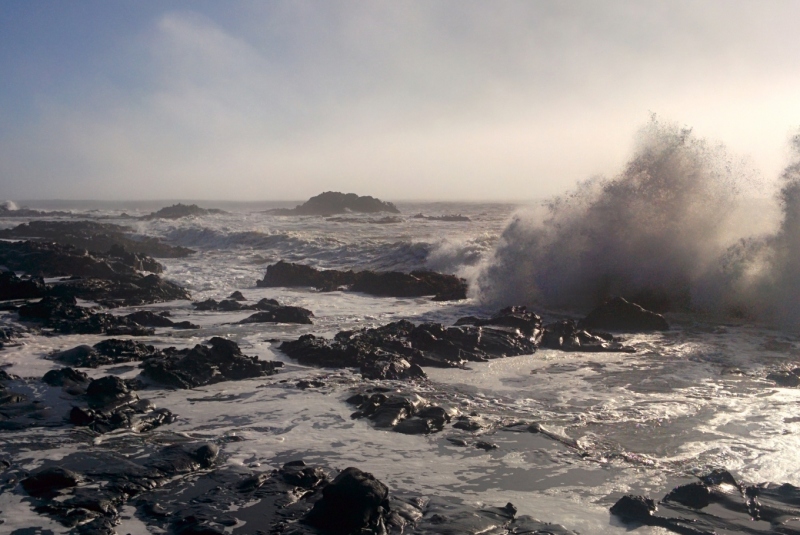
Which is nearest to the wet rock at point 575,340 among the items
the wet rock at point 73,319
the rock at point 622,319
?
the rock at point 622,319

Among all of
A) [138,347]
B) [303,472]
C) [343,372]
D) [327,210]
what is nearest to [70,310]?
[138,347]

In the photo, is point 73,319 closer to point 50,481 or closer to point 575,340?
point 50,481

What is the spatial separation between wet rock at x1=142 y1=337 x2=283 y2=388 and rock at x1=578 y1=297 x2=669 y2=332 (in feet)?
19.6

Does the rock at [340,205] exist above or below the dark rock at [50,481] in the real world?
above

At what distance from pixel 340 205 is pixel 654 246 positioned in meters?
51.9

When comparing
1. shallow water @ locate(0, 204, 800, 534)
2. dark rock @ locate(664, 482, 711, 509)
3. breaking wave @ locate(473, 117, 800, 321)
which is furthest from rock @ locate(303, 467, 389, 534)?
breaking wave @ locate(473, 117, 800, 321)

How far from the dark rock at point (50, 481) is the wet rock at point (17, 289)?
33.2ft

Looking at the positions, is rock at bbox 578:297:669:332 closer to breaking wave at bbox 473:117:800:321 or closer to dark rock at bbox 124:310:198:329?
breaking wave at bbox 473:117:800:321

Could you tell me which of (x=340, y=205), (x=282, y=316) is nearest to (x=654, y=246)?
(x=282, y=316)

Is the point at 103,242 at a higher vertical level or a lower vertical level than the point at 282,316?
higher

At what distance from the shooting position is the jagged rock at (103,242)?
67.7 feet

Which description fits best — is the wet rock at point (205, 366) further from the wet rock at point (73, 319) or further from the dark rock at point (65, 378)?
the wet rock at point (73, 319)

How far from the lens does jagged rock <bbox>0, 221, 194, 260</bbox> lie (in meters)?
20.6

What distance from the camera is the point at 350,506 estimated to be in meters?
4.48
